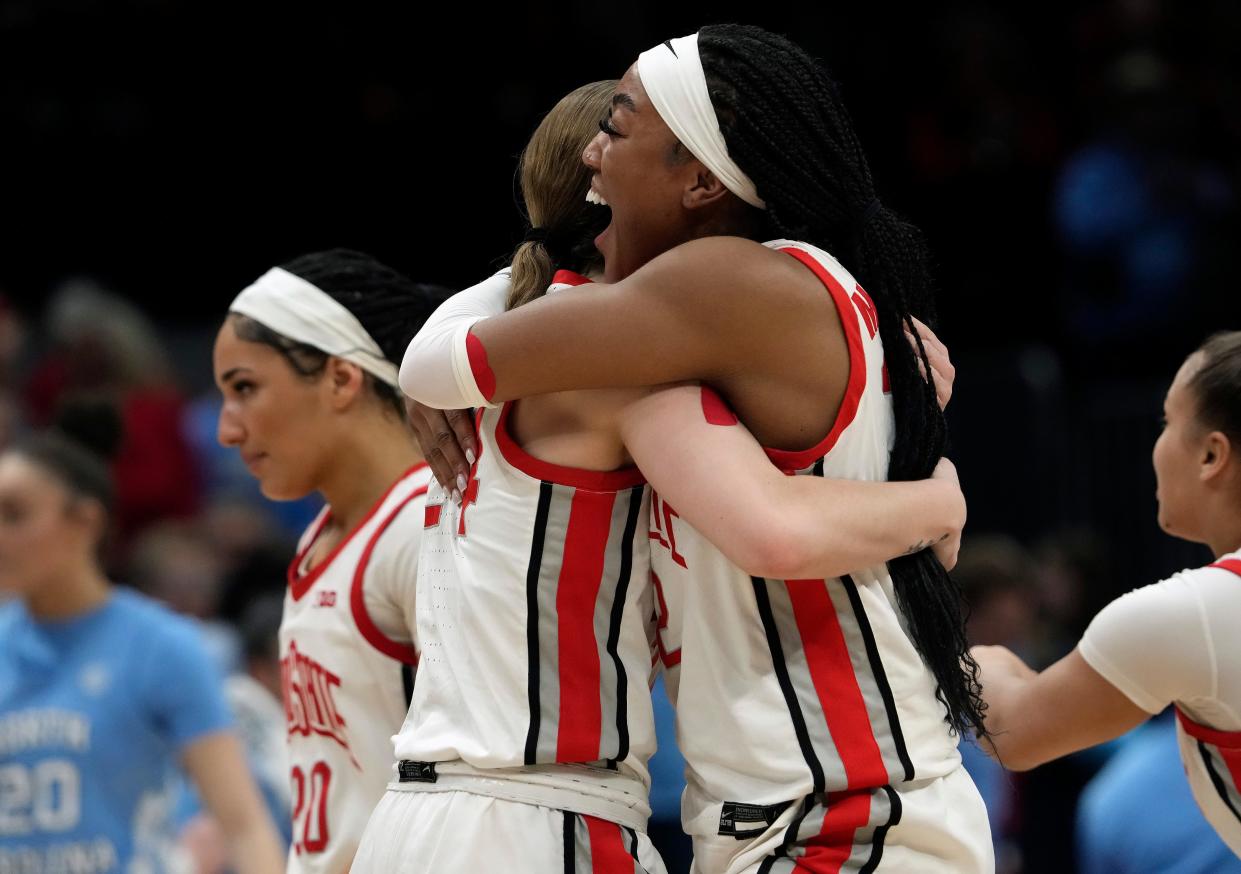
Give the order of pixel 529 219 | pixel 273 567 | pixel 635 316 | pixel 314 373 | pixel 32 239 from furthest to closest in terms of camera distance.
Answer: pixel 32 239 < pixel 273 567 < pixel 314 373 < pixel 529 219 < pixel 635 316

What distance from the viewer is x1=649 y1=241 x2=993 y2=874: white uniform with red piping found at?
2.57m

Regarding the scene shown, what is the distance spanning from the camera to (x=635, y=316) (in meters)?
2.57

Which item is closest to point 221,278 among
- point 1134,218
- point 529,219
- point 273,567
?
point 273,567

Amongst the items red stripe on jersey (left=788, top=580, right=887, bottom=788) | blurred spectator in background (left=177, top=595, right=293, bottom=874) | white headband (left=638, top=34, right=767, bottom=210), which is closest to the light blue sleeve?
blurred spectator in background (left=177, top=595, right=293, bottom=874)

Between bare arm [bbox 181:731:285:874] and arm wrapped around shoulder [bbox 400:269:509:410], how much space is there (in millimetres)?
2405

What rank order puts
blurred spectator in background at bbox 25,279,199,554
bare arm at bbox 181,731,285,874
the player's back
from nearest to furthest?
the player's back, bare arm at bbox 181,731,285,874, blurred spectator in background at bbox 25,279,199,554

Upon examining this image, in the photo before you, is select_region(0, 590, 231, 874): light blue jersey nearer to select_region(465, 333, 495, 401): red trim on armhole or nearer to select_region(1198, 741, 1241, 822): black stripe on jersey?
select_region(465, 333, 495, 401): red trim on armhole

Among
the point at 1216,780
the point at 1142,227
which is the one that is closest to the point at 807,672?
the point at 1216,780

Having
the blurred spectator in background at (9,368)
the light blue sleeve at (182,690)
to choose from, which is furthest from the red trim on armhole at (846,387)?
the blurred spectator in background at (9,368)

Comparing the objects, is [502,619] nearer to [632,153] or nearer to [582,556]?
[582,556]

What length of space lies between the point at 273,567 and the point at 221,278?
268cm

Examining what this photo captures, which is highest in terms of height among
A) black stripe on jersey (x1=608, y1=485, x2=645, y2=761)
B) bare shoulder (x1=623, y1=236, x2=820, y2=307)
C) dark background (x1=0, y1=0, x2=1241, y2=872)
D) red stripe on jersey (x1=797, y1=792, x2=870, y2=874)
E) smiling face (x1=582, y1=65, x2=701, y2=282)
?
dark background (x1=0, y1=0, x2=1241, y2=872)

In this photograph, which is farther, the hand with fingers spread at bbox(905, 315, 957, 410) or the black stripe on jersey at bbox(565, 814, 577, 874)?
the hand with fingers spread at bbox(905, 315, 957, 410)

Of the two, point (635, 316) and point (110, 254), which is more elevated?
point (110, 254)
